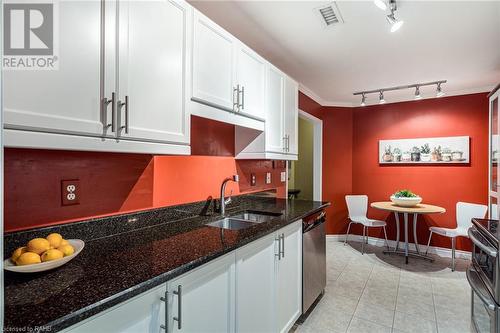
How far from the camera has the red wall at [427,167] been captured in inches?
145

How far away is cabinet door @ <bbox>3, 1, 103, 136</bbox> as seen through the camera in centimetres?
88

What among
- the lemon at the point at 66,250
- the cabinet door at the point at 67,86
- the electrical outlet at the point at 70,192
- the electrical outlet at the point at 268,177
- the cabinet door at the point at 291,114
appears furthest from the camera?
the electrical outlet at the point at 268,177

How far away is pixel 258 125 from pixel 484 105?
3.54m

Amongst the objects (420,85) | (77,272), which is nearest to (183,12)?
(77,272)

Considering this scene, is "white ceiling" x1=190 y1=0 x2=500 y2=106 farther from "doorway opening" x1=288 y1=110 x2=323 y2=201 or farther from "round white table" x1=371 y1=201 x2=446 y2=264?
"doorway opening" x1=288 y1=110 x2=323 y2=201

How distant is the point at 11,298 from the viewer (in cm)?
80

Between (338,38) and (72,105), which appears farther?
(338,38)

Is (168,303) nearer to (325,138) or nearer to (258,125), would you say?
(258,125)

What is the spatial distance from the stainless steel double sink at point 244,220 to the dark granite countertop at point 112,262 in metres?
0.19

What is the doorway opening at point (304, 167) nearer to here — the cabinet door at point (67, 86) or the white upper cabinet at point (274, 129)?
the white upper cabinet at point (274, 129)

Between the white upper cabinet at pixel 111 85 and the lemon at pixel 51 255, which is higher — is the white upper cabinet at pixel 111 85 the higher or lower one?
the higher one

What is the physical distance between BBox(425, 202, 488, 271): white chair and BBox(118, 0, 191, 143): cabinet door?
365 centimetres

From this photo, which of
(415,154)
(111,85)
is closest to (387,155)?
(415,154)

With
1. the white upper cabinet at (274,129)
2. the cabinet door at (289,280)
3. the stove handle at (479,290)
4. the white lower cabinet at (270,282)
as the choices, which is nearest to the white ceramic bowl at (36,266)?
the white lower cabinet at (270,282)
